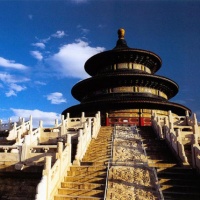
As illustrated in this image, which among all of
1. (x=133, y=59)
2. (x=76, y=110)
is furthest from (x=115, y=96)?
(x=133, y=59)

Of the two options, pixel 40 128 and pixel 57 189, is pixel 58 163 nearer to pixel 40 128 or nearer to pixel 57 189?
pixel 57 189

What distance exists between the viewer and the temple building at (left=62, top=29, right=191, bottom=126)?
26.1 meters

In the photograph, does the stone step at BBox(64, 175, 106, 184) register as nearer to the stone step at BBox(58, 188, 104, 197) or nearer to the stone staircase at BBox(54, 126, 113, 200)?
the stone staircase at BBox(54, 126, 113, 200)

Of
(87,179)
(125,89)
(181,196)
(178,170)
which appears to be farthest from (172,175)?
(125,89)

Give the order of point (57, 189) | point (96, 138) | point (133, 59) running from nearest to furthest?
point (57, 189) < point (96, 138) < point (133, 59)

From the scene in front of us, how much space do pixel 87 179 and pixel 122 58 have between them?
80.1ft

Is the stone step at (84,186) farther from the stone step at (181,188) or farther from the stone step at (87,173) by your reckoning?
the stone step at (181,188)

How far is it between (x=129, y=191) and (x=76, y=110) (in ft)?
67.9

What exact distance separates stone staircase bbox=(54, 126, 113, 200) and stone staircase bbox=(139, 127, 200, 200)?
88.0 inches

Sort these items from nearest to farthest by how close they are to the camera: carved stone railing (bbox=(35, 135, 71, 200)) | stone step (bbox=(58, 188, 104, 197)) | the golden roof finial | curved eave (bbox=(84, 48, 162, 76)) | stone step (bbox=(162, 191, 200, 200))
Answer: carved stone railing (bbox=(35, 135, 71, 200))
stone step (bbox=(162, 191, 200, 200))
stone step (bbox=(58, 188, 104, 197))
curved eave (bbox=(84, 48, 162, 76))
the golden roof finial

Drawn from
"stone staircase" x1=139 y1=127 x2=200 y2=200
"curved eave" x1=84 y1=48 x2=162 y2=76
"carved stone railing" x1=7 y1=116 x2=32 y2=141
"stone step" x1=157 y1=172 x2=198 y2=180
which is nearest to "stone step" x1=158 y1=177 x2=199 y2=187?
"stone staircase" x1=139 y1=127 x2=200 y2=200

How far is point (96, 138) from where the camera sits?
16.2 metres

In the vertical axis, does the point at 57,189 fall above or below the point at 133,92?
below

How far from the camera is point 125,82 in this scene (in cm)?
2906
